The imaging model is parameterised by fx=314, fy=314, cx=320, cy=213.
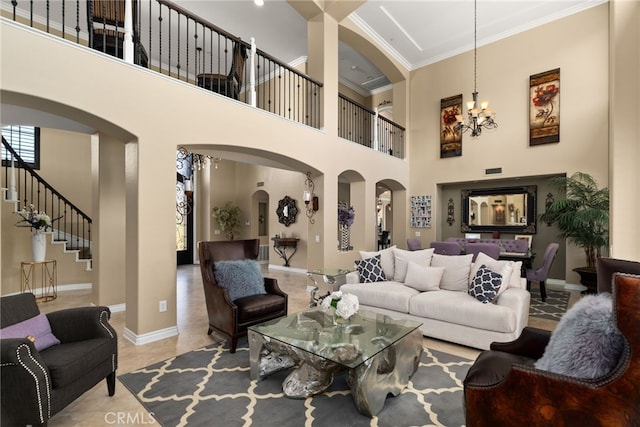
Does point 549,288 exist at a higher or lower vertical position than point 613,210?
lower

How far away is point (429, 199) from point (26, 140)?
907 cm

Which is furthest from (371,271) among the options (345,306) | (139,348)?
(139,348)

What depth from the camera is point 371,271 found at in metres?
4.48

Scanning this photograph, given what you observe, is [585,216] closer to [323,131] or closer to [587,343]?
[323,131]

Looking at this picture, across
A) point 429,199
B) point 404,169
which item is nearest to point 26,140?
point 404,169

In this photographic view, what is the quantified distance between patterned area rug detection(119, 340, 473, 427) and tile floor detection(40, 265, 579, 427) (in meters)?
0.12

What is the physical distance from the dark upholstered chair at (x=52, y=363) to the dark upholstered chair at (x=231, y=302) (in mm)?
1087

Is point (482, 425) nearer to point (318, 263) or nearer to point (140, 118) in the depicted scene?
point (140, 118)

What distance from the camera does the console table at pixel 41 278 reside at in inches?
216

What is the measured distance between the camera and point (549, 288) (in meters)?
6.46

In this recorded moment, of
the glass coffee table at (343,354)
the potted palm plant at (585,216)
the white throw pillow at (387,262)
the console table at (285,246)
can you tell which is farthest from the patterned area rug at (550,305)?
the console table at (285,246)

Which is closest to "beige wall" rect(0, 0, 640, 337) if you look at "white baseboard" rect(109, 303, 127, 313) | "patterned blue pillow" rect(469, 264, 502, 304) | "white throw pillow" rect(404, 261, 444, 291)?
"white baseboard" rect(109, 303, 127, 313)

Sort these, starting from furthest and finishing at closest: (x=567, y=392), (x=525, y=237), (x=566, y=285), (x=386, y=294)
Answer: (x=525, y=237), (x=566, y=285), (x=386, y=294), (x=567, y=392)

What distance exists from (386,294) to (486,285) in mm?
1138
